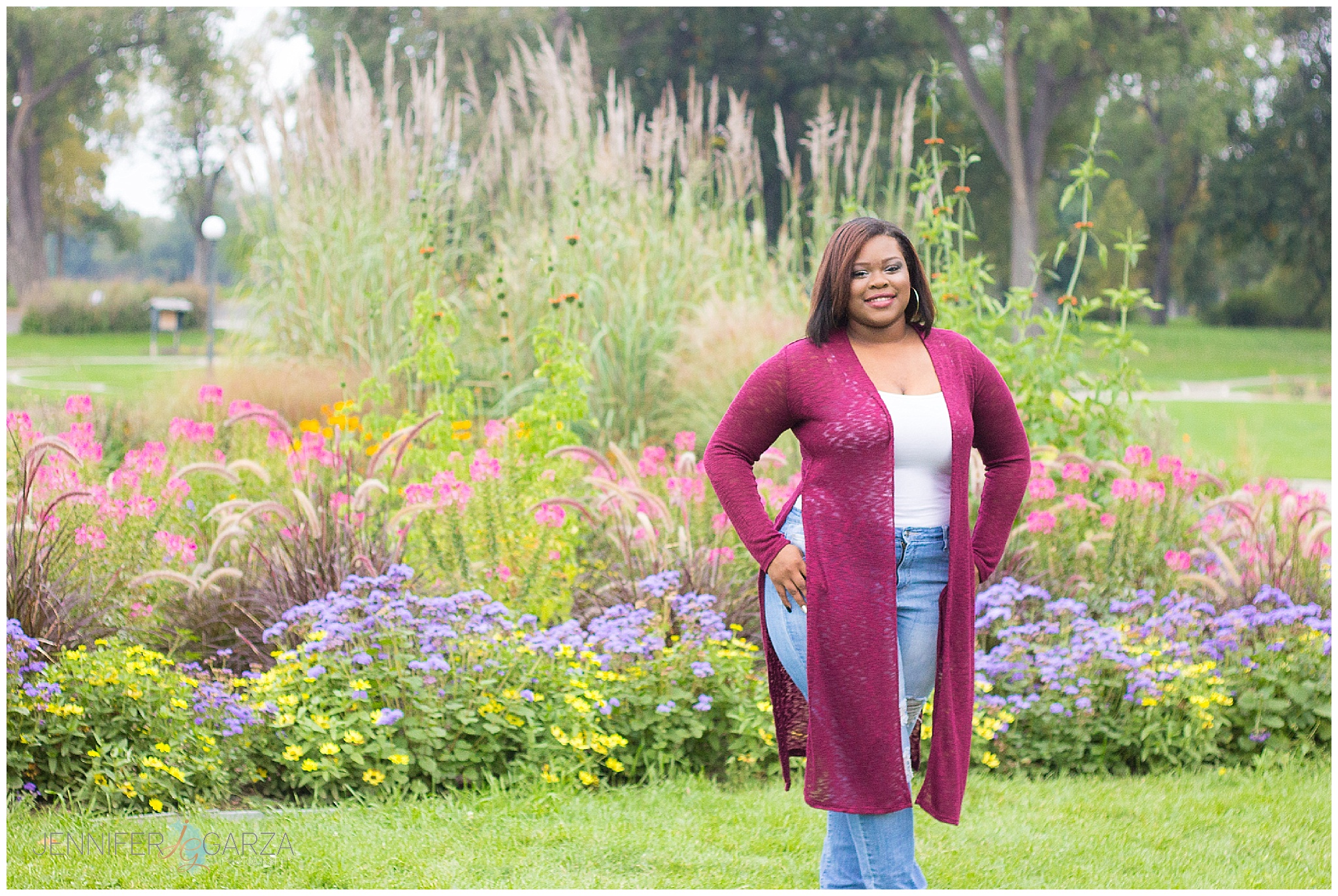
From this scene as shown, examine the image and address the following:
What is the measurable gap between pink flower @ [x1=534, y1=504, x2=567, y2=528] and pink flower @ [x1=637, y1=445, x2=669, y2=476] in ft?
2.25

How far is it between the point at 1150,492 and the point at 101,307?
24.7m

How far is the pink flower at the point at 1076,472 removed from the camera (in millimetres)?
4375

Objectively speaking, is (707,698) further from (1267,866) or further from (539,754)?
(1267,866)

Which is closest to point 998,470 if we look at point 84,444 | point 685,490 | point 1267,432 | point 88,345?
point 685,490

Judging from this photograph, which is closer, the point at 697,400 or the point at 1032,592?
the point at 1032,592

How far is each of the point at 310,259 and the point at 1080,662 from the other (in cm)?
562

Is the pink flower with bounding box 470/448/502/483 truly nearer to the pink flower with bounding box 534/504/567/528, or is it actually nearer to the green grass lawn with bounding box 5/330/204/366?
the pink flower with bounding box 534/504/567/528

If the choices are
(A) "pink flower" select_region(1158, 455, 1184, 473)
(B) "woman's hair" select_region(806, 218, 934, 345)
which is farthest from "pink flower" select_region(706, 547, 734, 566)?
(A) "pink flower" select_region(1158, 455, 1184, 473)

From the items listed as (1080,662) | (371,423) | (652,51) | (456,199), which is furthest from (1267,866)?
(652,51)

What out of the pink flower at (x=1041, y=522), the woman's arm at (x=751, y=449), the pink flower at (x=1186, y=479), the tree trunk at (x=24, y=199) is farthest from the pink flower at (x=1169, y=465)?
the tree trunk at (x=24, y=199)

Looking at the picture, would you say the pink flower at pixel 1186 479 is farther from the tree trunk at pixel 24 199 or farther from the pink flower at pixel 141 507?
the tree trunk at pixel 24 199

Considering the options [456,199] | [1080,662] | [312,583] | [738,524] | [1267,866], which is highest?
[456,199]

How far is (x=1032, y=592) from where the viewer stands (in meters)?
3.79

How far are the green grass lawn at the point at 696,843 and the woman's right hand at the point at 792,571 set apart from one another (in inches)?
36.2
